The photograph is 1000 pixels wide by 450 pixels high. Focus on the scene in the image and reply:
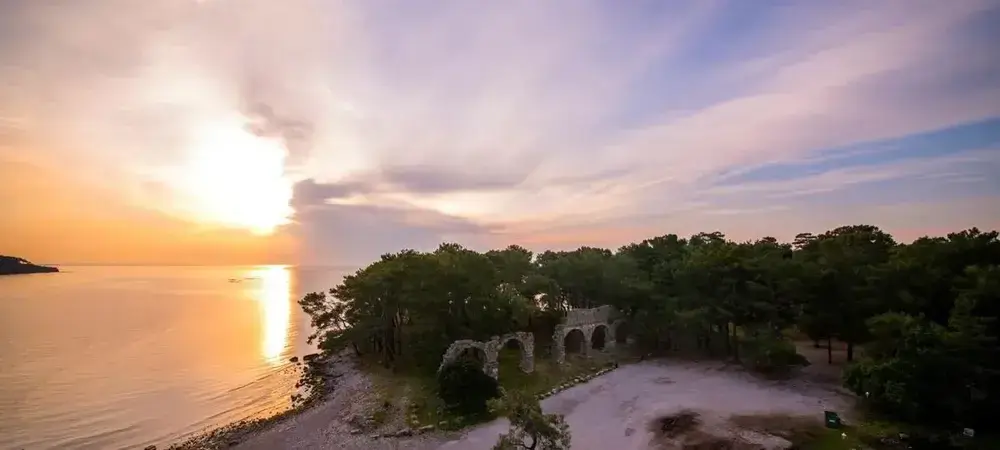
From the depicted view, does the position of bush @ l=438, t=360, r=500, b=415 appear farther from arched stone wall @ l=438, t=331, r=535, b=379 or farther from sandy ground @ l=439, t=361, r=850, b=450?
arched stone wall @ l=438, t=331, r=535, b=379

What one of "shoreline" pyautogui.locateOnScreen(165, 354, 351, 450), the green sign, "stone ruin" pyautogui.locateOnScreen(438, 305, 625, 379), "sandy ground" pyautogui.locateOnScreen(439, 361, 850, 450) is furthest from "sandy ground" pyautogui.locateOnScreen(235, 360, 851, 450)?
"stone ruin" pyautogui.locateOnScreen(438, 305, 625, 379)

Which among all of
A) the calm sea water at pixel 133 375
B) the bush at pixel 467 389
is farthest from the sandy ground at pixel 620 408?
the calm sea water at pixel 133 375

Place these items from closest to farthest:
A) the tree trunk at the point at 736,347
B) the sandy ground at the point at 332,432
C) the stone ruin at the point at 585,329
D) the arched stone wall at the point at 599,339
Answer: the sandy ground at the point at 332,432 < the tree trunk at the point at 736,347 < the stone ruin at the point at 585,329 < the arched stone wall at the point at 599,339

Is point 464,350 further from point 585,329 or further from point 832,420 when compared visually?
point 832,420

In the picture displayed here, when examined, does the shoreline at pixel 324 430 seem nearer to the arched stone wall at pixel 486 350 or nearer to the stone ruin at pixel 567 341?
the arched stone wall at pixel 486 350

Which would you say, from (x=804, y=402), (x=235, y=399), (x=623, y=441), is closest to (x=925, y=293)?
(x=804, y=402)

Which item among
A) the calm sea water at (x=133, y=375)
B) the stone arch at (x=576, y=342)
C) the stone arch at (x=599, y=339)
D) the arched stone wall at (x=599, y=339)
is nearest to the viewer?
the calm sea water at (x=133, y=375)

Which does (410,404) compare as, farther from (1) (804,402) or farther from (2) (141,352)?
(2) (141,352)
